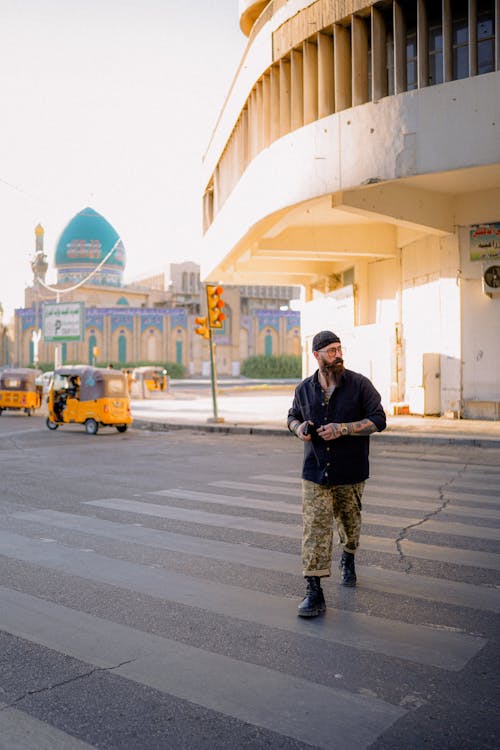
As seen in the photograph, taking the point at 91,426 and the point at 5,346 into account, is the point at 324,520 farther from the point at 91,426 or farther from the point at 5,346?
the point at 5,346

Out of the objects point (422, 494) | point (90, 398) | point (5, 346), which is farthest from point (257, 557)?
point (5, 346)

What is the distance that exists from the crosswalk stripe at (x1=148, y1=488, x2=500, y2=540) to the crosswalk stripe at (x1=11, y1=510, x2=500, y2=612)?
157cm

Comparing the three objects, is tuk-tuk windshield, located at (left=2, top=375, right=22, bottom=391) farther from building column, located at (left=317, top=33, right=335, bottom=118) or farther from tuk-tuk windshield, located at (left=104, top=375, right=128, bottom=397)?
building column, located at (left=317, top=33, right=335, bottom=118)

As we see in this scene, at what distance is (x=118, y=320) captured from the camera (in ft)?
234

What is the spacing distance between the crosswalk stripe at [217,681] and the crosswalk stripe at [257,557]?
5.63 feet

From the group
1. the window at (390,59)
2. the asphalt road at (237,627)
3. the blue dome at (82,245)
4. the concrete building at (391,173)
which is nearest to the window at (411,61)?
the concrete building at (391,173)

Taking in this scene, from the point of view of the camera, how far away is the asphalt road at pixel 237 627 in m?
3.28

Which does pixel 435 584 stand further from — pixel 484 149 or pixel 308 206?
pixel 308 206

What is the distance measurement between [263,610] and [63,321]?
41012 millimetres

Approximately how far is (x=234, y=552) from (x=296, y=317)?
73.1 metres

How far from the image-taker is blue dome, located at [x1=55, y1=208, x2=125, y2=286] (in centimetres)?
7394

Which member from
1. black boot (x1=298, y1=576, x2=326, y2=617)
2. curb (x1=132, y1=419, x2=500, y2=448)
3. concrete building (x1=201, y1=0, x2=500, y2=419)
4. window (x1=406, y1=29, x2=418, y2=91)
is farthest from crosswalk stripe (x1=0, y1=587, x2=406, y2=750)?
window (x1=406, y1=29, x2=418, y2=91)

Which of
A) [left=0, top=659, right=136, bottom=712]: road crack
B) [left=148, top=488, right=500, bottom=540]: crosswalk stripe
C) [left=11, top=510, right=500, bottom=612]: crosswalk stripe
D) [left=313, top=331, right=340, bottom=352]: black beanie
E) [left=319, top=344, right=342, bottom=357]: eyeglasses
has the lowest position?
[left=148, top=488, right=500, bottom=540]: crosswalk stripe

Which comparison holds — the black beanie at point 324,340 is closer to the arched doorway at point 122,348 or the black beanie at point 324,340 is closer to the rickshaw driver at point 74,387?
the rickshaw driver at point 74,387
